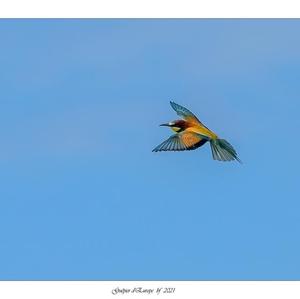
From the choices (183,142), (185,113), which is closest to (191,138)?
(183,142)

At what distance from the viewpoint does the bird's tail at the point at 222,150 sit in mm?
21625

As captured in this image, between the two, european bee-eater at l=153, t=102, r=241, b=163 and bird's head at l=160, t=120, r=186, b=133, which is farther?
bird's head at l=160, t=120, r=186, b=133

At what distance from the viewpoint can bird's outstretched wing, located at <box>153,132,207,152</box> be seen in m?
21.6

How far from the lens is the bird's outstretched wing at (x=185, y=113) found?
72.9 ft

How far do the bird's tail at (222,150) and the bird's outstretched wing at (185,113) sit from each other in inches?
19.8

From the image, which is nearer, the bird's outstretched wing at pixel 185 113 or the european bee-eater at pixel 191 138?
the european bee-eater at pixel 191 138

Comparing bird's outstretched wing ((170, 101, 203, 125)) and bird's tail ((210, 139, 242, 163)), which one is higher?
bird's outstretched wing ((170, 101, 203, 125))

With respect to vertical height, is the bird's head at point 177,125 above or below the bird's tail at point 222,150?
above

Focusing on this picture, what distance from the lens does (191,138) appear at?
22000 millimetres

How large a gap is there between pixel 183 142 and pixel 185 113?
0.60 metres

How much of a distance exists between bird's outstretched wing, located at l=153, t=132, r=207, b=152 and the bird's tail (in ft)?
0.71

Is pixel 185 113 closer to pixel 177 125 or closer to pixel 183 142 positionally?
pixel 177 125

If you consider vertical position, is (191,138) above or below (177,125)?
below
